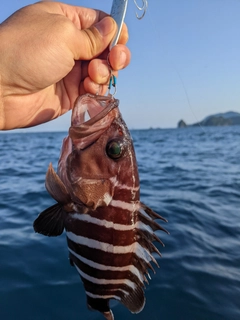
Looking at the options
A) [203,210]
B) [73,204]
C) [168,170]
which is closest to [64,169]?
[73,204]

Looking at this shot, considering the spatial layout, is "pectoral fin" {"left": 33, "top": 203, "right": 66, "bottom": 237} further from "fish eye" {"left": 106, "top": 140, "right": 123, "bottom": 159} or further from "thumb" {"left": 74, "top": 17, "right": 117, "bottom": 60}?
"thumb" {"left": 74, "top": 17, "right": 117, "bottom": 60}

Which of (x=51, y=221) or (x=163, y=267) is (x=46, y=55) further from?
(x=163, y=267)

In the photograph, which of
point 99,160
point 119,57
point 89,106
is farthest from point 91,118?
point 119,57

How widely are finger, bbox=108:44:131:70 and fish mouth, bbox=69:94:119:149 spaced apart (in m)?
0.60

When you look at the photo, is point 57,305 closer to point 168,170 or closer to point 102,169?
point 102,169

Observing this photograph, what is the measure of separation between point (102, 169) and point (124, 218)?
37 centimetres

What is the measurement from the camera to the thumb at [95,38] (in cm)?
270

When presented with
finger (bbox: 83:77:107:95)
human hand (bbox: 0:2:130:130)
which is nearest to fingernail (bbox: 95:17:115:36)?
human hand (bbox: 0:2:130:130)

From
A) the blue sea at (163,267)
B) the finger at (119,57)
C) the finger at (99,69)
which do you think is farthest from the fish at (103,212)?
the blue sea at (163,267)

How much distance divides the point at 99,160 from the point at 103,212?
37 centimetres

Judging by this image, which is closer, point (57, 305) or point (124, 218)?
point (124, 218)

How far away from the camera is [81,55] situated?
2949 mm

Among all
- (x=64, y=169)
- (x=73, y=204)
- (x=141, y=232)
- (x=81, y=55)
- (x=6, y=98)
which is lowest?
(x=141, y=232)

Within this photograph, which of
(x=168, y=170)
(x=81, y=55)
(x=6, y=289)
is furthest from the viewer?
(x=168, y=170)
